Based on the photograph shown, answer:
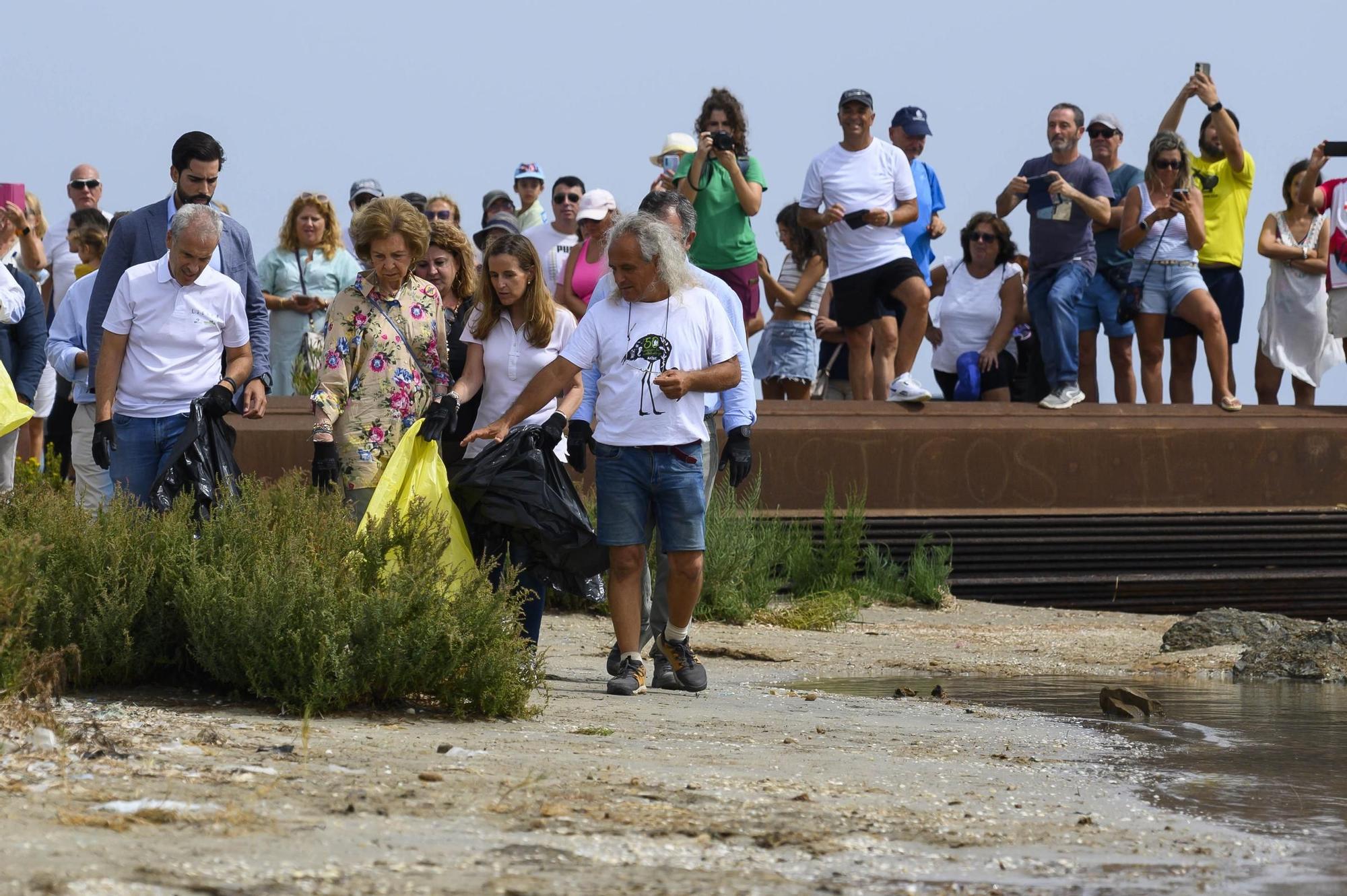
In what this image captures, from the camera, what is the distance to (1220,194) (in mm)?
13633

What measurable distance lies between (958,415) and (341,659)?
771cm

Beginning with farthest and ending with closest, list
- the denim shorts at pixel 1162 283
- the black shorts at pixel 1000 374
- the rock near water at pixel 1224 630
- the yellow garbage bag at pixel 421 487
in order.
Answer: the black shorts at pixel 1000 374
the denim shorts at pixel 1162 283
the rock near water at pixel 1224 630
the yellow garbage bag at pixel 421 487

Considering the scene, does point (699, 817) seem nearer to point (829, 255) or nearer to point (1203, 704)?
point (1203, 704)

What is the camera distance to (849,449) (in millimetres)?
13039

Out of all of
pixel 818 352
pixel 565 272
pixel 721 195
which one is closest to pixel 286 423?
pixel 565 272

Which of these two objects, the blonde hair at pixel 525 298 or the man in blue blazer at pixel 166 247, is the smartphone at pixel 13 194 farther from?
the blonde hair at pixel 525 298

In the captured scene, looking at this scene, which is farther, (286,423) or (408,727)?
(286,423)

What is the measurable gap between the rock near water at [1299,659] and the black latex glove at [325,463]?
4.73m

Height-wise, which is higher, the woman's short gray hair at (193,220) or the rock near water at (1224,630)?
the woman's short gray hair at (193,220)

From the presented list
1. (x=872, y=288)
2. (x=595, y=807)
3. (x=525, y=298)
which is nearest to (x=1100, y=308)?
(x=872, y=288)

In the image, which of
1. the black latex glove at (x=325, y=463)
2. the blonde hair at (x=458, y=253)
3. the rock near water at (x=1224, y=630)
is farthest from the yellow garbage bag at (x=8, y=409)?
the rock near water at (x=1224, y=630)

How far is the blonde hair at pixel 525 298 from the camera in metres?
8.13

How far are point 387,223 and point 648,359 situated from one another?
1.28 meters

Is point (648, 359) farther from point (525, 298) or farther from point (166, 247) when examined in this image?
point (166, 247)
